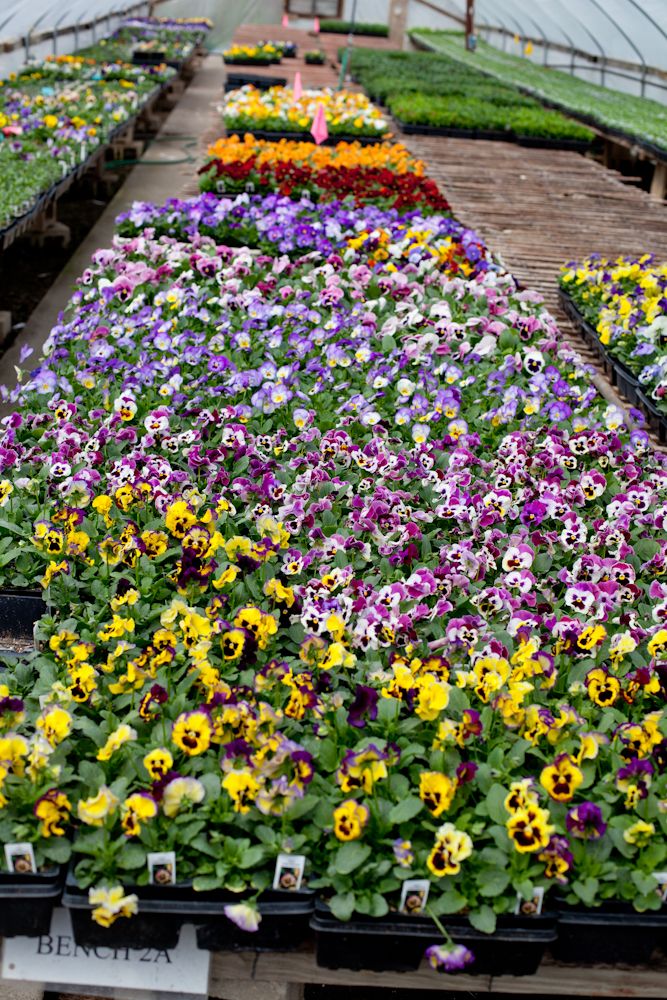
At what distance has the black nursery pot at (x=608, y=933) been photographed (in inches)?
76.3

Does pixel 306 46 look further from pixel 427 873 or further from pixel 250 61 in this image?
pixel 427 873

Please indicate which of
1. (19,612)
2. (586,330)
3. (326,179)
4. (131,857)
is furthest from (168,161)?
(131,857)

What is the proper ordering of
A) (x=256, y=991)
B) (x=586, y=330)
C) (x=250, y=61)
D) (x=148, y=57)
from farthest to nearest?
(x=250, y=61) < (x=148, y=57) < (x=586, y=330) < (x=256, y=991)

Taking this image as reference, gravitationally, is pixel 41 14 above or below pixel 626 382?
above

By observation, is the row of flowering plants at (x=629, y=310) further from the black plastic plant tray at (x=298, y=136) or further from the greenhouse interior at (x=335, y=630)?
the black plastic plant tray at (x=298, y=136)

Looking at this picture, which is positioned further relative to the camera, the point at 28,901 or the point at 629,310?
the point at 629,310

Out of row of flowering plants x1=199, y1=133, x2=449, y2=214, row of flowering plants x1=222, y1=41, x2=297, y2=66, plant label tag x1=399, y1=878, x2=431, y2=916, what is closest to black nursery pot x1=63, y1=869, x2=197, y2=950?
plant label tag x1=399, y1=878, x2=431, y2=916

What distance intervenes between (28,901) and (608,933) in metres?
1.11

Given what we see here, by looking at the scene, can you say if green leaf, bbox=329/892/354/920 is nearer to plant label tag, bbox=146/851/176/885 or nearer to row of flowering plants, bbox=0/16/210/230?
plant label tag, bbox=146/851/176/885

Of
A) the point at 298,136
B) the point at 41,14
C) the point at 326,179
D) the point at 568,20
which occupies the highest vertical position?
the point at 568,20

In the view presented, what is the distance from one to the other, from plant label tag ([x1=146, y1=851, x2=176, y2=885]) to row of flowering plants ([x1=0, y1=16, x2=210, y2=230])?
5297mm

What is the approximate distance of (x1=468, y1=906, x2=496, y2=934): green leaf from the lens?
72.7 inches

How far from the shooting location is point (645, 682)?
228 centimetres

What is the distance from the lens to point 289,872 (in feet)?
6.29
